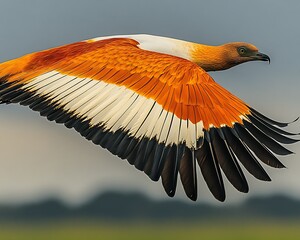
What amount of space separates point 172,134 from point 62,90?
3.21ft

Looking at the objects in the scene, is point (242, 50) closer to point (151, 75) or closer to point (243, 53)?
point (243, 53)

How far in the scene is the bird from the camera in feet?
16.7

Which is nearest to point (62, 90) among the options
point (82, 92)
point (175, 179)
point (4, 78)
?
point (82, 92)

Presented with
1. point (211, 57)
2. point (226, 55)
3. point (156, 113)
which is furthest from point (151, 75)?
point (226, 55)

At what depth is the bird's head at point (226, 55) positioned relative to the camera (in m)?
7.21

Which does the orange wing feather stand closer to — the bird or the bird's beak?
the bird

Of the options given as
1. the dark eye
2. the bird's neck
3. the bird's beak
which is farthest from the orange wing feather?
the bird's beak

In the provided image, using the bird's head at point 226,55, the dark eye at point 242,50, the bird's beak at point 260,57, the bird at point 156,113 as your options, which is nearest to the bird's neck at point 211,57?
the bird's head at point 226,55

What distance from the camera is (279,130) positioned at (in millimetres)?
5418

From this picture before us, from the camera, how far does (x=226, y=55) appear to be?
7.49 metres

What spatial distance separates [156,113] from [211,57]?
2110 millimetres

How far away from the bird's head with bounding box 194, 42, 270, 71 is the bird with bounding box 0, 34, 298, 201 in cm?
123

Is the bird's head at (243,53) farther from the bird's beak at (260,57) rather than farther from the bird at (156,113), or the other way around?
the bird at (156,113)

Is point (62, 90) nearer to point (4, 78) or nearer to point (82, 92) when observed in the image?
point (82, 92)
